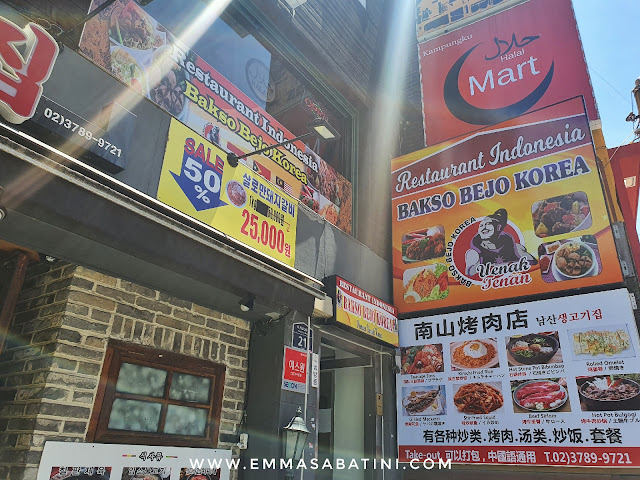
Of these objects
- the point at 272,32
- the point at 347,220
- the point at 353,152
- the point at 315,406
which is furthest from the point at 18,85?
the point at 353,152

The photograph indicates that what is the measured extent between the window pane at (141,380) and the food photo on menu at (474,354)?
4197 millimetres

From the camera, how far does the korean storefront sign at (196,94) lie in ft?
18.7

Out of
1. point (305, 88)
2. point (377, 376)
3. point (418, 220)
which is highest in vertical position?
point (305, 88)

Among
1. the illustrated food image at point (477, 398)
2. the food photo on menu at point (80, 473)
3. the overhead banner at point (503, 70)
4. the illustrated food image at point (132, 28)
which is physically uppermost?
the overhead banner at point (503, 70)

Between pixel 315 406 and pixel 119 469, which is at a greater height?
pixel 315 406

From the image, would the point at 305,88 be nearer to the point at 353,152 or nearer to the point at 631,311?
the point at 353,152

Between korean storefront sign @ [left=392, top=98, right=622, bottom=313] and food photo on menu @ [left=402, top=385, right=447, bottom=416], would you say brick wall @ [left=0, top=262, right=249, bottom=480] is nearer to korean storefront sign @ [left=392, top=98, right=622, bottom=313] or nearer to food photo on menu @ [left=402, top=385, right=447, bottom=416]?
food photo on menu @ [left=402, top=385, right=447, bottom=416]

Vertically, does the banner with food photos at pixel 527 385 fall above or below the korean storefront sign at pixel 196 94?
below

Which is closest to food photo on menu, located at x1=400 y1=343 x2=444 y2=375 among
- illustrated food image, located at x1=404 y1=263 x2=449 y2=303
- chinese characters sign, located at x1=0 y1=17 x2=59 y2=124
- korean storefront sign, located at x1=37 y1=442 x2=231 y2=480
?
illustrated food image, located at x1=404 y1=263 x2=449 y2=303

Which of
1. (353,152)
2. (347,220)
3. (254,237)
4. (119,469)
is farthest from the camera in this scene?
(353,152)

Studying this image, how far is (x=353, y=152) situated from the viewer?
9.91m

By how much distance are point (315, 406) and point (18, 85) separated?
15.0 feet

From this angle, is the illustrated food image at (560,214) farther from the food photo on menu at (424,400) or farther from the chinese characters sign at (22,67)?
the chinese characters sign at (22,67)

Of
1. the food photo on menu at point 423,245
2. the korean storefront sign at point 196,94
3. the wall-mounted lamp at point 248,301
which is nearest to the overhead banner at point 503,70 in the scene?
the food photo on menu at point 423,245
